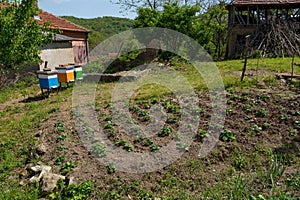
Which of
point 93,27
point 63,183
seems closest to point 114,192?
point 63,183

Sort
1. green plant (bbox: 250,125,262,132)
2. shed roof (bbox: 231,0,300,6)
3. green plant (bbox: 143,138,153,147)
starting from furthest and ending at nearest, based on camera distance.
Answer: shed roof (bbox: 231,0,300,6)
green plant (bbox: 250,125,262,132)
green plant (bbox: 143,138,153,147)

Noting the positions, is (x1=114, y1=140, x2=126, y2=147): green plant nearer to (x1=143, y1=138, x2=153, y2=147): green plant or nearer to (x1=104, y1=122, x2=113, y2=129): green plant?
(x1=143, y1=138, x2=153, y2=147): green plant

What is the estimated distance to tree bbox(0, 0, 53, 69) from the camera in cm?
493

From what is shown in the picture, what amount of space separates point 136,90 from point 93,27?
27.9 meters

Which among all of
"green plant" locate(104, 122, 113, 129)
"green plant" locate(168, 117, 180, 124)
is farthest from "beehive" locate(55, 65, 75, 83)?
"green plant" locate(168, 117, 180, 124)

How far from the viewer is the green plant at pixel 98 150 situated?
13.7 ft

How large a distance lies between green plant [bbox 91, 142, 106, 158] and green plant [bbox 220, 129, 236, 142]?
204cm

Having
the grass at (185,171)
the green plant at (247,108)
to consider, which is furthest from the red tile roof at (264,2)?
the green plant at (247,108)

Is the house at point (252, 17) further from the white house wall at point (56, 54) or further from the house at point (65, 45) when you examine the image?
the white house wall at point (56, 54)

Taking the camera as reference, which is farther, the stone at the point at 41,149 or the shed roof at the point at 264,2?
the shed roof at the point at 264,2

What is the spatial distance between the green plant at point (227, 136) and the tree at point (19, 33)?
4197mm

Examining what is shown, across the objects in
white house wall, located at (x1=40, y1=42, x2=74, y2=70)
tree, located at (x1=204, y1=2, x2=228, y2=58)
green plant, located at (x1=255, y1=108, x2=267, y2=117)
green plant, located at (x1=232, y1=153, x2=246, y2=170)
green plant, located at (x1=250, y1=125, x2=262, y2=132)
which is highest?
tree, located at (x1=204, y1=2, x2=228, y2=58)

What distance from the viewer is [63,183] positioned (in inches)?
138

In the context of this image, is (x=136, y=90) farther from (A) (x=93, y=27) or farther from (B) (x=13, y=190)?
(A) (x=93, y=27)
